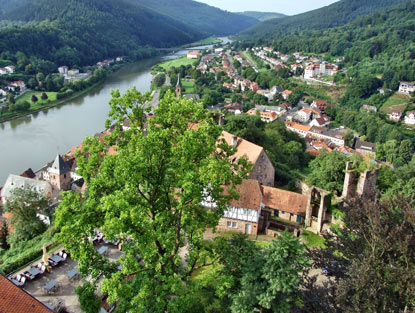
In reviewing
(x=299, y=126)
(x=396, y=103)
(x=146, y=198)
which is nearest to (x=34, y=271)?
(x=146, y=198)

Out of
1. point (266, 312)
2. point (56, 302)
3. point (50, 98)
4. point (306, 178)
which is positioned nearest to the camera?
point (266, 312)

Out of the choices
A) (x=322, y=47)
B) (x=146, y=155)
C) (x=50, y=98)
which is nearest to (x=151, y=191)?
(x=146, y=155)

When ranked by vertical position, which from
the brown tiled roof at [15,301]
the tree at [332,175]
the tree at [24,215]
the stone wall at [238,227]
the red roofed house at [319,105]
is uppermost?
the brown tiled roof at [15,301]

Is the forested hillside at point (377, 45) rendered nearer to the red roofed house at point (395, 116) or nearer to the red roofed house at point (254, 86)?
the red roofed house at point (395, 116)

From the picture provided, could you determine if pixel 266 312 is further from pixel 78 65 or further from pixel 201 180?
pixel 78 65

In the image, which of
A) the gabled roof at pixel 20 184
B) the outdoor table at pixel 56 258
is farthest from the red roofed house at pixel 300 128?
the outdoor table at pixel 56 258

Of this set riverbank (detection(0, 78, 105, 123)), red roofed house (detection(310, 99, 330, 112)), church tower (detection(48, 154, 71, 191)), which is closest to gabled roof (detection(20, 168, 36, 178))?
church tower (detection(48, 154, 71, 191))
